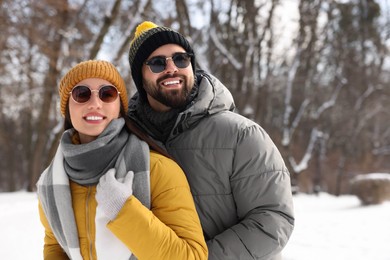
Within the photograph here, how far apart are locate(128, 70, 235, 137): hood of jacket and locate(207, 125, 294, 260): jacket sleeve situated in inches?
9.9

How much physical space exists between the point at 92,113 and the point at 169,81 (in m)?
0.55

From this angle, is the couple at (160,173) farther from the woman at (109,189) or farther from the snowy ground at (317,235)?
the snowy ground at (317,235)

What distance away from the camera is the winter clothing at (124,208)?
5.15 ft

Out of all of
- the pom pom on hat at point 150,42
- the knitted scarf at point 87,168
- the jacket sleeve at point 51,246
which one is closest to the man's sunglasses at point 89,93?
the knitted scarf at point 87,168

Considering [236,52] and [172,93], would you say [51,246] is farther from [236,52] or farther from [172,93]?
[236,52]

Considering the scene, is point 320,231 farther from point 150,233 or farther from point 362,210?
point 150,233

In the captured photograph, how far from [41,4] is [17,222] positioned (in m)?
5.23

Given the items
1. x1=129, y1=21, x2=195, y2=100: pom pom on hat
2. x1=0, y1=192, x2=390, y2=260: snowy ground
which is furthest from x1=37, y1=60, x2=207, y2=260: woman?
x1=0, y1=192, x2=390, y2=260: snowy ground

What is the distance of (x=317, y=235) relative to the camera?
784 centimetres

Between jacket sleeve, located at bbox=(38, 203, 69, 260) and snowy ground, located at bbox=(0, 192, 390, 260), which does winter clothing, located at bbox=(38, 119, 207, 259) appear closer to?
jacket sleeve, located at bbox=(38, 203, 69, 260)

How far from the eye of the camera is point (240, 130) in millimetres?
2076

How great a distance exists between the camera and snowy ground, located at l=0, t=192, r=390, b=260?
566 cm

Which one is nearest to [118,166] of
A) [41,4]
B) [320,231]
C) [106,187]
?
[106,187]

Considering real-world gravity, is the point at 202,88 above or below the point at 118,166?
above
